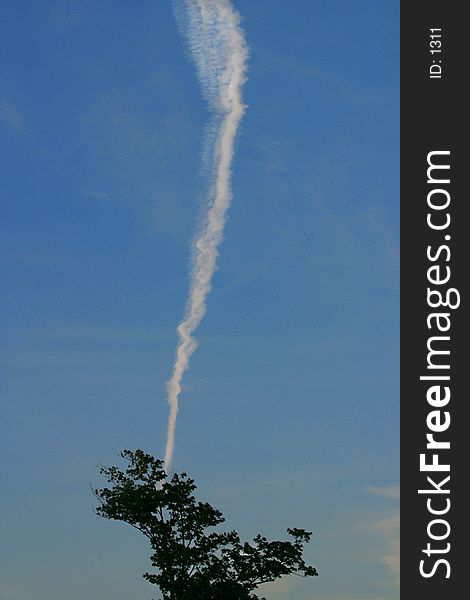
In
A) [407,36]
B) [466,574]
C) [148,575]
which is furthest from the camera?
[148,575]

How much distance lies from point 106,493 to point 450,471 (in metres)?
19.4

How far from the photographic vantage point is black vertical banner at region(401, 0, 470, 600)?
21.8 m

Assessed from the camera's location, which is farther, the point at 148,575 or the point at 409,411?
the point at 148,575

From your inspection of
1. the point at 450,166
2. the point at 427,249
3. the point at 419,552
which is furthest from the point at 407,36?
the point at 419,552

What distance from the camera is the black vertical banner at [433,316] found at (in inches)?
857

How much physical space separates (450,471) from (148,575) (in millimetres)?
17779

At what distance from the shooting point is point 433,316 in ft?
73.2

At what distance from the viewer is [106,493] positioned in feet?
125

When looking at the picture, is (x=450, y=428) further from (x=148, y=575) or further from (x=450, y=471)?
(x=148, y=575)

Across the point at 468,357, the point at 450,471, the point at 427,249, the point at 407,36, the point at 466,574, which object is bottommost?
the point at 466,574

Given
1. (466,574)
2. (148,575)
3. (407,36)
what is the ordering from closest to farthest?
(466,574), (407,36), (148,575)

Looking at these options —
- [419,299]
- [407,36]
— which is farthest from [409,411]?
[407,36]

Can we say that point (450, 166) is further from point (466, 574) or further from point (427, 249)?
point (466, 574)

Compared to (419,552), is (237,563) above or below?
above
